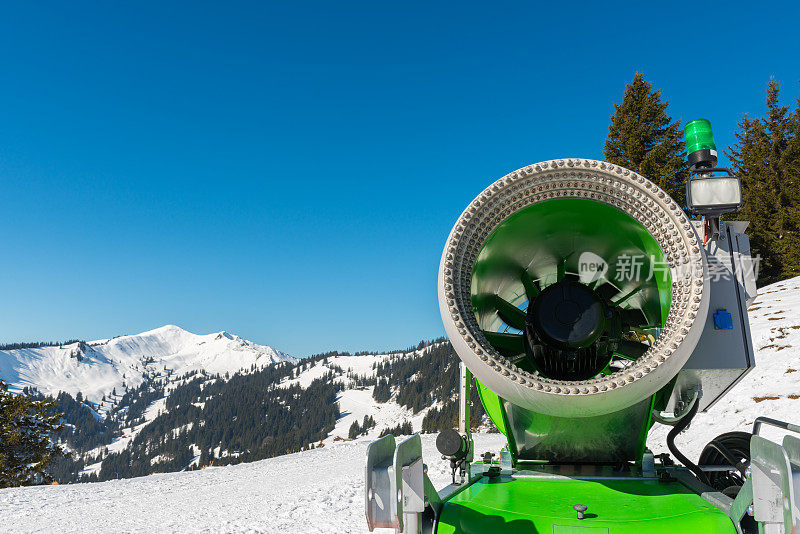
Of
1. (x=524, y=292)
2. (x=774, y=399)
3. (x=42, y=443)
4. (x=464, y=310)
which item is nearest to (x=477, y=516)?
(x=464, y=310)

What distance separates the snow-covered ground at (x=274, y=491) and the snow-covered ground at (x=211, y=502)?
2 centimetres

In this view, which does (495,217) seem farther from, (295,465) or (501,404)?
(295,465)

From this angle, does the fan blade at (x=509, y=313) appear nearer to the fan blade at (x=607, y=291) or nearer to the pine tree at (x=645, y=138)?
the fan blade at (x=607, y=291)

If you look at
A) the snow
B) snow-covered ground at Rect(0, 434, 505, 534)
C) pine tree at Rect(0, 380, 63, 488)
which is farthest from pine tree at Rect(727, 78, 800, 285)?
pine tree at Rect(0, 380, 63, 488)

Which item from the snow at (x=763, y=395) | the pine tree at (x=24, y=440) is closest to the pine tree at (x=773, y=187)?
the snow at (x=763, y=395)

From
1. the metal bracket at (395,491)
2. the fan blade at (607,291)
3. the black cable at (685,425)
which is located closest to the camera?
the metal bracket at (395,491)

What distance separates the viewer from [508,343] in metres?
3.97

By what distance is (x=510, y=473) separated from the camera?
3.75 m

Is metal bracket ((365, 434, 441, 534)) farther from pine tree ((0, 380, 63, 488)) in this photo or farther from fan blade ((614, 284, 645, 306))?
pine tree ((0, 380, 63, 488))

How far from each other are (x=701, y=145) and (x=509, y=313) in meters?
1.90

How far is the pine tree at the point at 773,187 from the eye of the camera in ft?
98.9

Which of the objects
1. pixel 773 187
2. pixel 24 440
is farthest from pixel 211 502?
pixel 773 187

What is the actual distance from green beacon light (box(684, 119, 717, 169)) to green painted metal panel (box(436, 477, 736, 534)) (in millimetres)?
2290

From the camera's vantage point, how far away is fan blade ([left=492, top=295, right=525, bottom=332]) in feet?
13.5
